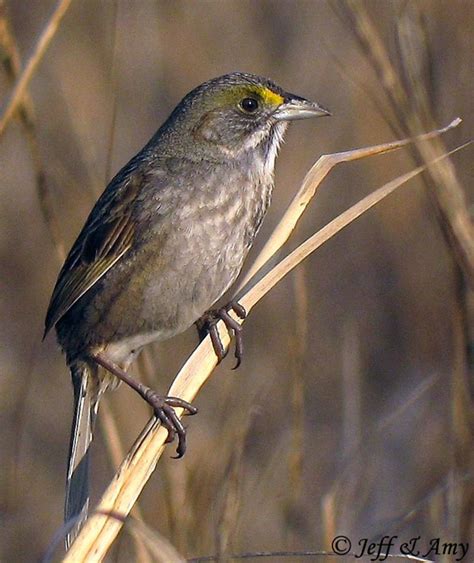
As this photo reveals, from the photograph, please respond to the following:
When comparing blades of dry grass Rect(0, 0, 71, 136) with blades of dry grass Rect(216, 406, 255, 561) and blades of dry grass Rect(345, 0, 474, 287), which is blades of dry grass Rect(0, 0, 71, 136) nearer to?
blades of dry grass Rect(345, 0, 474, 287)

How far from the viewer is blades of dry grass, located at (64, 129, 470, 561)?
2584mm

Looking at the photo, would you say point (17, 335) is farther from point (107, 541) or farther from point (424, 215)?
point (107, 541)

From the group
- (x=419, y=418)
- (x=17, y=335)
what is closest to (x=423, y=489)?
(x=419, y=418)

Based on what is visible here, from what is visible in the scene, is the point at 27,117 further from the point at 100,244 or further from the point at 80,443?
the point at 80,443

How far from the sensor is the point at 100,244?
3.88 metres

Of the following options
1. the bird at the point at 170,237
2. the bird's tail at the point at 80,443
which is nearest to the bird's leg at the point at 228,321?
the bird at the point at 170,237

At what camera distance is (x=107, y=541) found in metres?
2.60

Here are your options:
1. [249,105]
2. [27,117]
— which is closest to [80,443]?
[27,117]

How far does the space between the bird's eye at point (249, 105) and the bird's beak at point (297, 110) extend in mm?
70

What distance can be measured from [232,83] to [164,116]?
12.3 feet

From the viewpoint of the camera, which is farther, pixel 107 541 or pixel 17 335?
pixel 17 335

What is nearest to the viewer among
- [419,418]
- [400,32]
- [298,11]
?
[400,32]

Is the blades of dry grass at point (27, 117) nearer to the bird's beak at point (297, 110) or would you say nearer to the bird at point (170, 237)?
the bird at point (170, 237)

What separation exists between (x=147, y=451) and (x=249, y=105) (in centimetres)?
153
